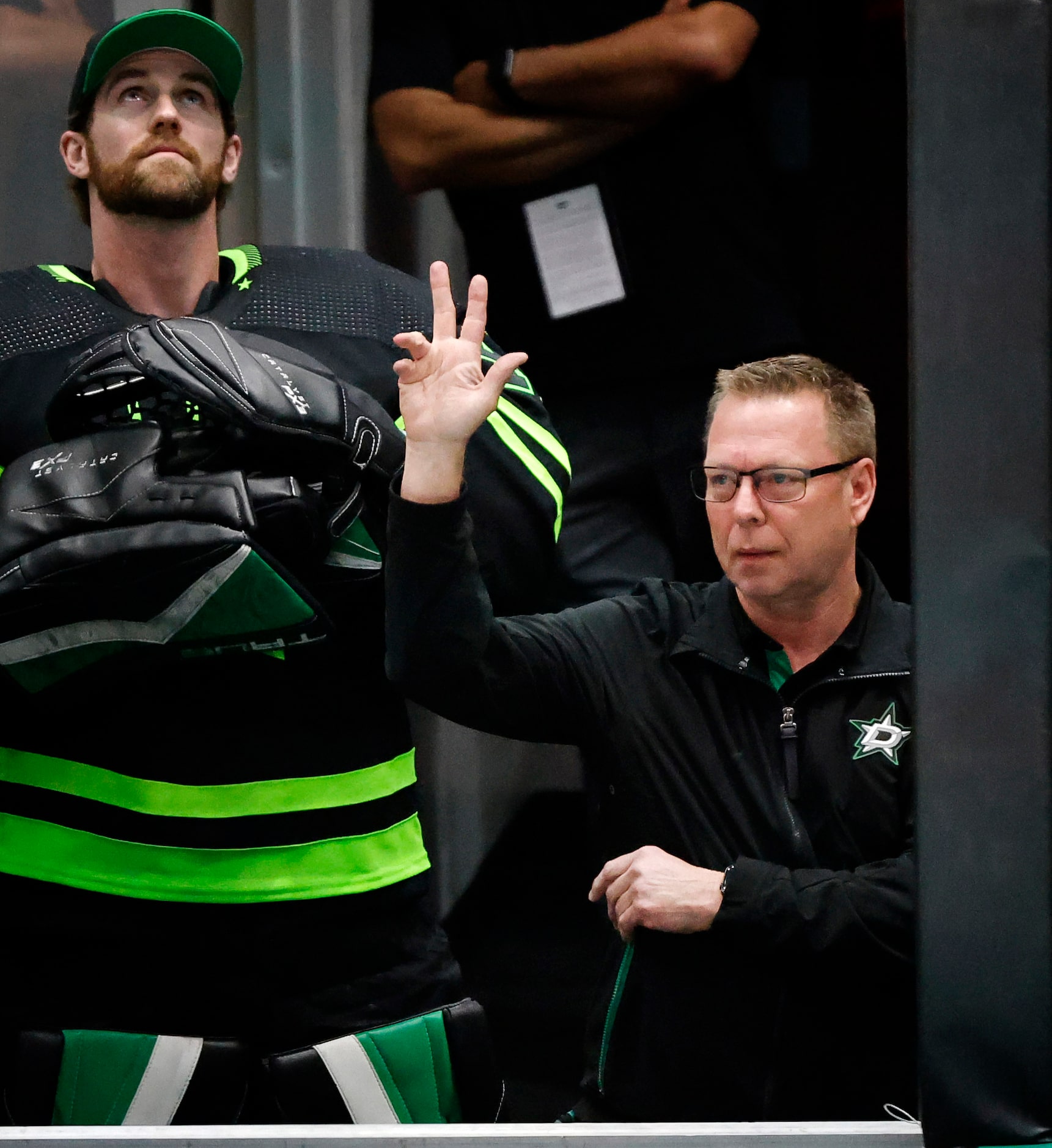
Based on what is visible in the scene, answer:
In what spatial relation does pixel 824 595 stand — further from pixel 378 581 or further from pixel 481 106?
pixel 481 106

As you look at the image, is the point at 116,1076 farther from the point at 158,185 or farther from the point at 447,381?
the point at 158,185

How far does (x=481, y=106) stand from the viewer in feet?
8.38

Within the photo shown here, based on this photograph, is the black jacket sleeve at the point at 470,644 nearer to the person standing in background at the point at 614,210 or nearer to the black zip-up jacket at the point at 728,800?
the black zip-up jacket at the point at 728,800

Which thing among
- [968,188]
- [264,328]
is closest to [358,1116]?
[264,328]

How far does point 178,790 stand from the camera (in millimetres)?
1771

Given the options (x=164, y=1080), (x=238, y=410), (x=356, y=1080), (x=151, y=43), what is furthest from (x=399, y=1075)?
(x=151, y=43)

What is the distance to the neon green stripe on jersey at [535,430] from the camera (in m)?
1.87

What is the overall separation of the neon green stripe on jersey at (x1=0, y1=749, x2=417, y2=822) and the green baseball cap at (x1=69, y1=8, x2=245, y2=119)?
2.72ft

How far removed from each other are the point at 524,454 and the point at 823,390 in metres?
0.35

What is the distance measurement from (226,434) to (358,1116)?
0.76 metres

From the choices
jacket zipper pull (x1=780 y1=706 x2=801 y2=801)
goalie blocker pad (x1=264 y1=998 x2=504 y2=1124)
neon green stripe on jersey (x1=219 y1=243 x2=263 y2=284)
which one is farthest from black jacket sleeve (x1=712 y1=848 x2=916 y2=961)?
neon green stripe on jersey (x1=219 y1=243 x2=263 y2=284)

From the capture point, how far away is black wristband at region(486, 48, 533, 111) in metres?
2.50

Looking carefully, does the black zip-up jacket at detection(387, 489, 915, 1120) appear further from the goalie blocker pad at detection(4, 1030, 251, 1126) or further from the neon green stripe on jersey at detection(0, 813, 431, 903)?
the goalie blocker pad at detection(4, 1030, 251, 1126)

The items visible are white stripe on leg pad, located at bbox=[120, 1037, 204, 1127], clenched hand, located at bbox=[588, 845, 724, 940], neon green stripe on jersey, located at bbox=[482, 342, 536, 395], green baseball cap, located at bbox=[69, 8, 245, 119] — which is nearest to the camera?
clenched hand, located at bbox=[588, 845, 724, 940]
